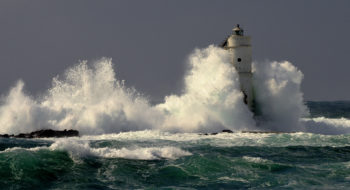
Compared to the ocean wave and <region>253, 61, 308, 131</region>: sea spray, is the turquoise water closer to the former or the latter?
the ocean wave

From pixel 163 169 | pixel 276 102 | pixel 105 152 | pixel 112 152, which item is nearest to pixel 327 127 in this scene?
pixel 276 102

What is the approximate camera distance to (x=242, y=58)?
103 feet

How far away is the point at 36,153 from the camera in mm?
14312

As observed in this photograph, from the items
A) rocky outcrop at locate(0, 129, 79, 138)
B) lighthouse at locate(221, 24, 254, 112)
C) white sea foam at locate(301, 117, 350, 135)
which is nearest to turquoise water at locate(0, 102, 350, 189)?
rocky outcrop at locate(0, 129, 79, 138)

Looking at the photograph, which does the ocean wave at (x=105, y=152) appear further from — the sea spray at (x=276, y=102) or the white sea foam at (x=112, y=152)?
the sea spray at (x=276, y=102)

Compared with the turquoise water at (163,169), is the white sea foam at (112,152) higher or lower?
higher

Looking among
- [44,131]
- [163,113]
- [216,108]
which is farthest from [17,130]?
[216,108]

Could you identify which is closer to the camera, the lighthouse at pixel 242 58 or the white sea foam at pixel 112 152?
the white sea foam at pixel 112 152

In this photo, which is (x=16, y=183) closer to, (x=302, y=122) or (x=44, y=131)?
(x=44, y=131)

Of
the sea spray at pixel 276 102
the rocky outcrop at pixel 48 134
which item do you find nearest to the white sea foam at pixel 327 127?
the sea spray at pixel 276 102

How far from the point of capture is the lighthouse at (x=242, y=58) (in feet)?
103

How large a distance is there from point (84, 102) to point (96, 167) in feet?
55.0

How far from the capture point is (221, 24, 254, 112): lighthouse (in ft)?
103

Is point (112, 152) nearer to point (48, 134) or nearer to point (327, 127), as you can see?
point (48, 134)
